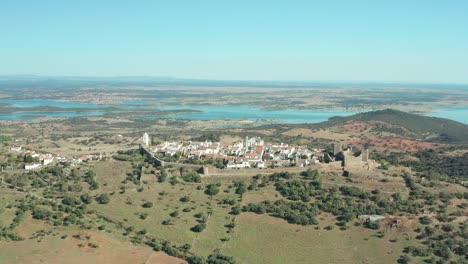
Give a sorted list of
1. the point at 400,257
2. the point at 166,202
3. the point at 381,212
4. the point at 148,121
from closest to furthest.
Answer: the point at 400,257 < the point at 381,212 < the point at 166,202 < the point at 148,121

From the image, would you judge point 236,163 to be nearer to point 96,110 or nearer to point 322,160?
point 322,160

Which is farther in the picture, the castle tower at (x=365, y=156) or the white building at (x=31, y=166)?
the white building at (x=31, y=166)

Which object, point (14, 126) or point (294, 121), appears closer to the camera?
point (14, 126)

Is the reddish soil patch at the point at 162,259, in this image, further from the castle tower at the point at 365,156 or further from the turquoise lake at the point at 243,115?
the turquoise lake at the point at 243,115

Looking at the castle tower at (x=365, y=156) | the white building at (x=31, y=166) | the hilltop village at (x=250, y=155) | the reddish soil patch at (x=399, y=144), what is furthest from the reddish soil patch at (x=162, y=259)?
the reddish soil patch at (x=399, y=144)

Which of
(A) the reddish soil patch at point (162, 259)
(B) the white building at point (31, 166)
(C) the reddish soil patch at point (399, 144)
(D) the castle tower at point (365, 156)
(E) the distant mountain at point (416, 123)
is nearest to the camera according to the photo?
(A) the reddish soil patch at point (162, 259)

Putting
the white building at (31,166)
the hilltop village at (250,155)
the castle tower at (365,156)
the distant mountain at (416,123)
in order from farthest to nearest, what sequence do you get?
the distant mountain at (416,123) < the white building at (31,166) < the hilltop village at (250,155) < the castle tower at (365,156)

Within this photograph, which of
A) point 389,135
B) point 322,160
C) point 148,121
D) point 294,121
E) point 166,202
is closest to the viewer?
point 166,202

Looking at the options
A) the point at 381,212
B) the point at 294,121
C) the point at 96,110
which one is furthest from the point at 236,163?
the point at 96,110

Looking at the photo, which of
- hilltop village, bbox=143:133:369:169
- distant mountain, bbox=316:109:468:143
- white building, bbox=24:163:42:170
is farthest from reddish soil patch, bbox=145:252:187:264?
distant mountain, bbox=316:109:468:143

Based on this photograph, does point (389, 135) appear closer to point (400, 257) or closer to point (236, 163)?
point (236, 163)

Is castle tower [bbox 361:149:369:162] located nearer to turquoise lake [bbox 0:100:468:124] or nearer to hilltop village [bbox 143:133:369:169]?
hilltop village [bbox 143:133:369:169]
